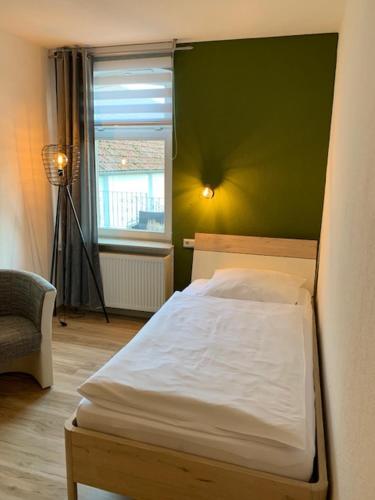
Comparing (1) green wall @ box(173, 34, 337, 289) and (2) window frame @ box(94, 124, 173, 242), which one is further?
(2) window frame @ box(94, 124, 173, 242)

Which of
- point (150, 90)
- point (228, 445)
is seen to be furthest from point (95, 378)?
point (150, 90)

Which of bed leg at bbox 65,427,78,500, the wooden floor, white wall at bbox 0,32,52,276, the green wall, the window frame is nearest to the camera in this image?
bed leg at bbox 65,427,78,500

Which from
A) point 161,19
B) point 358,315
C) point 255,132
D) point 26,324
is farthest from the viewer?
point 255,132

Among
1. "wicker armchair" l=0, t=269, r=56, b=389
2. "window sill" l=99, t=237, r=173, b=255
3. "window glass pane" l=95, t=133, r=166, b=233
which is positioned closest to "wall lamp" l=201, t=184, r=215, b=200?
"window glass pane" l=95, t=133, r=166, b=233

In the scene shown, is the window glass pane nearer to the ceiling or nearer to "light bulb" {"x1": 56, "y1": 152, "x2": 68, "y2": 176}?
"light bulb" {"x1": 56, "y1": 152, "x2": 68, "y2": 176}

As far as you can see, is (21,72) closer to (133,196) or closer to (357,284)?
(133,196)

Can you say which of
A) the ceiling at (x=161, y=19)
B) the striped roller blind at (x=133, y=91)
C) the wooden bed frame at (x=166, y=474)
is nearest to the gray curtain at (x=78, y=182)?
the striped roller blind at (x=133, y=91)

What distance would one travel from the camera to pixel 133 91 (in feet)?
11.8

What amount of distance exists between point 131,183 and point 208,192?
851 mm

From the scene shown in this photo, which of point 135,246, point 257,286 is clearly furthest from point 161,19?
point 257,286

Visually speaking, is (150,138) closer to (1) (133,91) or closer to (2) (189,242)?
(1) (133,91)

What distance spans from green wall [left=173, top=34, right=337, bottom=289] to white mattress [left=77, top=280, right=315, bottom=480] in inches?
72.6

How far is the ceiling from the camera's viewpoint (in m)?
2.54

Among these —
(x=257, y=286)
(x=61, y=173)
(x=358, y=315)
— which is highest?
(x=61, y=173)
